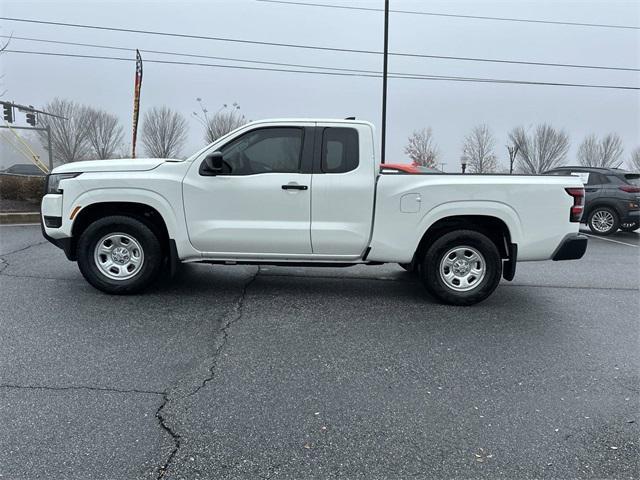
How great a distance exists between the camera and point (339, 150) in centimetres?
501

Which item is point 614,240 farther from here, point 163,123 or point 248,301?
point 163,123

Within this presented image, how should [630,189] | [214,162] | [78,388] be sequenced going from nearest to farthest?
[78,388] < [214,162] < [630,189]

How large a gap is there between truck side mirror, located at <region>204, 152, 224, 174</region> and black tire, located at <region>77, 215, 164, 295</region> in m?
1.01

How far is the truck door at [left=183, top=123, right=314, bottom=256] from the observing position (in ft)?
Answer: 16.1

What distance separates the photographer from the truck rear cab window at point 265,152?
16.3ft

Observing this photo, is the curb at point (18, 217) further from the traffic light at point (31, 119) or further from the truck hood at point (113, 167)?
the traffic light at point (31, 119)

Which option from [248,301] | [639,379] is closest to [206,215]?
[248,301]

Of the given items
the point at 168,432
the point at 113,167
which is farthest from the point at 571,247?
the point at 113,167

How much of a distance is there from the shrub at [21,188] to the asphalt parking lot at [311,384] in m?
7.86

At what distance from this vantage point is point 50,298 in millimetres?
4973

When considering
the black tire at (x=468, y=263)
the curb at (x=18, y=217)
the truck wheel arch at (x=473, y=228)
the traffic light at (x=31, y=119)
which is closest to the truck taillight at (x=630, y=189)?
the truck wheel arch at (x=473, y=228)

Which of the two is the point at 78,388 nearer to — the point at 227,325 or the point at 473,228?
the point at 227,325

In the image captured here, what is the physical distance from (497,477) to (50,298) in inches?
186

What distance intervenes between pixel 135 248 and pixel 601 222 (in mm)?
11755
